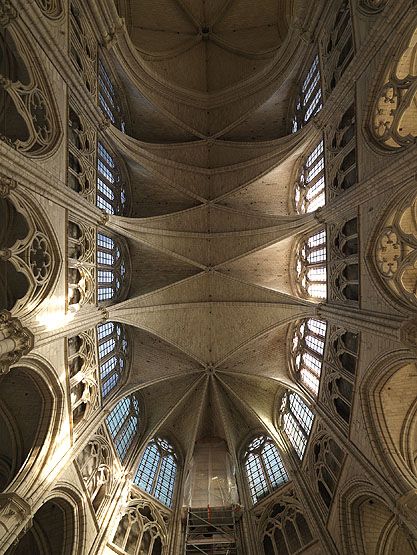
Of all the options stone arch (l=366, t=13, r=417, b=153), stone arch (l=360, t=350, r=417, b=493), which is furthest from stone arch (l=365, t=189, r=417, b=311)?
stone arch (l=360, t=350, r=417, b=493)

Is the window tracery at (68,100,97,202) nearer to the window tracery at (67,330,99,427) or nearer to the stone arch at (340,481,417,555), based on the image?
the window tracery at (67,330,99,427)

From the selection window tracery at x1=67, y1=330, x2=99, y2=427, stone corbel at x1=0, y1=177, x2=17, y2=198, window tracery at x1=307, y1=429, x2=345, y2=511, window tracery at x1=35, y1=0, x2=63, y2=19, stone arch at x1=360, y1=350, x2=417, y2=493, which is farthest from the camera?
window tracery at x1=307, y1=429, x2=345, y2=511

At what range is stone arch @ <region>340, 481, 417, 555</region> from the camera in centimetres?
1186

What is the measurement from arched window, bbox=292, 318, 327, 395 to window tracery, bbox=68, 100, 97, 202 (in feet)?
34.5

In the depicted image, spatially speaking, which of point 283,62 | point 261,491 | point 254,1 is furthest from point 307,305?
point 254,1

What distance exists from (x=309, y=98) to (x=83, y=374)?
47.6 ft

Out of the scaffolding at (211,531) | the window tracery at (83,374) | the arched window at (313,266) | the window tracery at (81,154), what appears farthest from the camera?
the arched window at (313,266)

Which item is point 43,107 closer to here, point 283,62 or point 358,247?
point 358,247

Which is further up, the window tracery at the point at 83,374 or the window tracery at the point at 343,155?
the window tracery at the point at 343,155

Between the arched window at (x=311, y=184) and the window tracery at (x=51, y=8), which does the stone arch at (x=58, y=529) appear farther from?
the window tracery at (x=51, y=8)

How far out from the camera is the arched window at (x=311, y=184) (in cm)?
1521

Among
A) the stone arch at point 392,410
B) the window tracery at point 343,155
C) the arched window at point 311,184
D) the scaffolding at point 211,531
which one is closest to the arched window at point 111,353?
the scaffolding at point 211,531

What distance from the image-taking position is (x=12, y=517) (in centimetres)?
903

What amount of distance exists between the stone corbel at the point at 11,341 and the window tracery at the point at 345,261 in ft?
31.5
